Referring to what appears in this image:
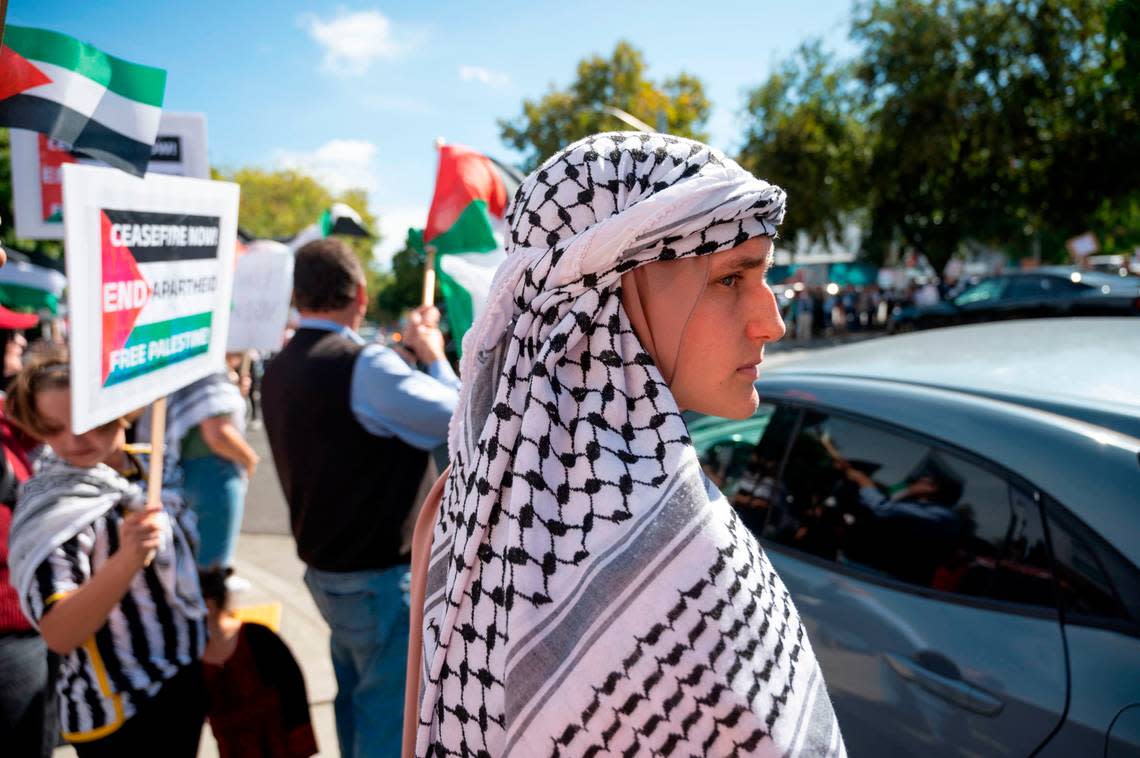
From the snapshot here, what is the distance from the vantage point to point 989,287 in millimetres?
17375

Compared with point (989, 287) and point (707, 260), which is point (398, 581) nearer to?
point (707, 260)

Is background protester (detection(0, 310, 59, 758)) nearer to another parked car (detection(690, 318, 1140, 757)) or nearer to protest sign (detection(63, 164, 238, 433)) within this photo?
protest sign (detection(63, 164, 238, 433))

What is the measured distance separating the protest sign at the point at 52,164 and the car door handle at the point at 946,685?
2.97 meters

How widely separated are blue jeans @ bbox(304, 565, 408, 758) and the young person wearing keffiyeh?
1610mm

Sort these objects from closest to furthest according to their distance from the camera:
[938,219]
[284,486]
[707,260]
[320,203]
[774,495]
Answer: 1. [707,260]
2. [774,495]
3. [284,486]
4. [938,219]
5. [320,203]

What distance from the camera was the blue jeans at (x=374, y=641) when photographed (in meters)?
2.72

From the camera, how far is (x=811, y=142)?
26406 millimetres

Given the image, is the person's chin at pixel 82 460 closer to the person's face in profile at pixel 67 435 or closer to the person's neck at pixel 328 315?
the person's face in profile at pixel 67 435

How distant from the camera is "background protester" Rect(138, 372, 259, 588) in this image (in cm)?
353

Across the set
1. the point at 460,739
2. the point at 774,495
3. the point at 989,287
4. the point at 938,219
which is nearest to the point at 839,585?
the point at 774,495

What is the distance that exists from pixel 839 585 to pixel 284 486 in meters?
1.98

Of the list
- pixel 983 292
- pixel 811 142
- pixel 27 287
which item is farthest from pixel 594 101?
pixel 27 287

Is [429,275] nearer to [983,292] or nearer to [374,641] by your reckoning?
[374,641]

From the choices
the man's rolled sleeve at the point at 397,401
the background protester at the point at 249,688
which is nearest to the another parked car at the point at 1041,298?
the man's rolled sleeve at the point at 397,401
